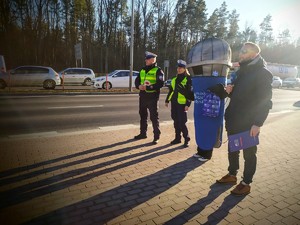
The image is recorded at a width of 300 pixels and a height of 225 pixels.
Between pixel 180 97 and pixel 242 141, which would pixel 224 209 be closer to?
pixel 242 141

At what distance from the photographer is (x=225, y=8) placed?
57531 millimetres

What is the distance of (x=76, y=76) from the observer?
2316 centimetres

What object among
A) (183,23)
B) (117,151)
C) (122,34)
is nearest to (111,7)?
(122,34)

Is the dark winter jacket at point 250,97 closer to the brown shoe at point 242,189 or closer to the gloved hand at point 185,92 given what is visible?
the brown shoe at point 242,189

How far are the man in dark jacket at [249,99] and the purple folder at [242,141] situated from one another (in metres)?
0.07

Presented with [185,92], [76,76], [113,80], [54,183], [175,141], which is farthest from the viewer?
[76,76]

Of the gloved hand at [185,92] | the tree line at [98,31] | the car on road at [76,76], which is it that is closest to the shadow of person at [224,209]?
the gloved hand at [185,92]

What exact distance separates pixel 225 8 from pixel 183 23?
13661mm

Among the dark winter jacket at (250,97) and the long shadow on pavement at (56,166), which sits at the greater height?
the dark winter jacket at (250,97)

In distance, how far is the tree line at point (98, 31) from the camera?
42.0m

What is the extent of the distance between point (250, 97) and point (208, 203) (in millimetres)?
1581

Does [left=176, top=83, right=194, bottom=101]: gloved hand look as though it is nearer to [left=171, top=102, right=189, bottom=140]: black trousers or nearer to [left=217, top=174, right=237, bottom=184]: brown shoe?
[left=171, top=102, right=189, bottom=140]: black trousers

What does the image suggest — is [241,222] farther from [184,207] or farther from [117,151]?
[117,151]

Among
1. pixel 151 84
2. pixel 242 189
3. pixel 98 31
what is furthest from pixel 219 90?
pixel 98 31
